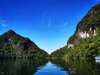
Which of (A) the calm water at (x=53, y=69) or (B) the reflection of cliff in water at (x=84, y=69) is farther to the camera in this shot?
(A) the calm water at (x=53, y=69)

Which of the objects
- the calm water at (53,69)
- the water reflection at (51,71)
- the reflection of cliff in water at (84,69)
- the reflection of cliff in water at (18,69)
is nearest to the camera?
the reflection of cliff in water at (84,69)

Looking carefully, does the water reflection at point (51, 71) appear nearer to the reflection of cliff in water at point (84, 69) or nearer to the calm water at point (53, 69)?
the calm water at point (53, 69)

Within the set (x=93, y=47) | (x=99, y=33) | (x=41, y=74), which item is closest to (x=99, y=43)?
(x=93, y=47)

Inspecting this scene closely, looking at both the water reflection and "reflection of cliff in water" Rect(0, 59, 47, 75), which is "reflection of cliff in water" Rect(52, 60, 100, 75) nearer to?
the water reflection

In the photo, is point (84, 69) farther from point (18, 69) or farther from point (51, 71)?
point (18, 69)

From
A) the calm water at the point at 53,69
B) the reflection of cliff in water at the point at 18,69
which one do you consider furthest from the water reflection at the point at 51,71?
the reflection of cliff in water at the point at 18,69

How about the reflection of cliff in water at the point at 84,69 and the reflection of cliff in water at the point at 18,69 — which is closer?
the reflection of cliff in water at the point at 84,69

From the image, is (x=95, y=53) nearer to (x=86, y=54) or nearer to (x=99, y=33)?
(x=86, y=54)

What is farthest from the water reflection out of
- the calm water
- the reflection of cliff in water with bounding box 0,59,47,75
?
the reflection of cliff in water with bounding box 0,59,47,75

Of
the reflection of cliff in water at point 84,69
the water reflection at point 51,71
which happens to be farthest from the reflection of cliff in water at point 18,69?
the reflection of cliff in water at point 84,69

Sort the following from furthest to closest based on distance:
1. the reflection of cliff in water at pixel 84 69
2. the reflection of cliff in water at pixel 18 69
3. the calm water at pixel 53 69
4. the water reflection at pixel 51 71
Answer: the water reflection at pixel 51 71 < the reflection of cliff in water at pixel 18 69 < the calm water at pixel 53 69 < the reflection of cliff in water at pixel 84 69

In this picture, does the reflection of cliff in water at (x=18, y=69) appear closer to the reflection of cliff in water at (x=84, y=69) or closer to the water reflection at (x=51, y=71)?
the water reflection at (x=51, y=71)

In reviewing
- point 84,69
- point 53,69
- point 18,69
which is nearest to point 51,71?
point 84,69

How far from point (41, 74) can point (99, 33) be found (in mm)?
97001
